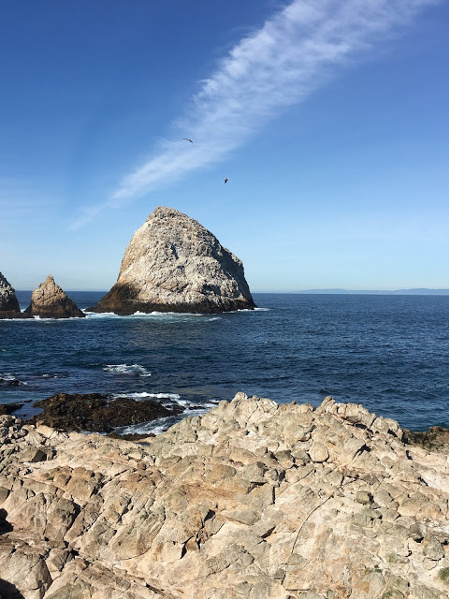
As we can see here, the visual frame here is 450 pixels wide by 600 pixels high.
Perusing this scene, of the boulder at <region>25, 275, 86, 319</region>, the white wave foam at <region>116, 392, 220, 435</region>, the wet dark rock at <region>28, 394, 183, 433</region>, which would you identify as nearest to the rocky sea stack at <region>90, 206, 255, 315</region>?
the boulder at <region>25, 275, 86, 319</region>

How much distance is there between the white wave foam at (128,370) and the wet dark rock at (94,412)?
10.5 meters

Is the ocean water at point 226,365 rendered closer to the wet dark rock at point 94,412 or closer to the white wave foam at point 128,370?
the white wave foam at point 128,370

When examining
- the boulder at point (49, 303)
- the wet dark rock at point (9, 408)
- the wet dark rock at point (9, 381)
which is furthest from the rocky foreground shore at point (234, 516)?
the boulder at point (49, 303)

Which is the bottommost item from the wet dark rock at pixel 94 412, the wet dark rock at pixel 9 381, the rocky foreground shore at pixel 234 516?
the wet dark rock at pixel 94 412

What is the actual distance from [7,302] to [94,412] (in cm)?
8037

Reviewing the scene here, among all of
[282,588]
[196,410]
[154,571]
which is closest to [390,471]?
[282,588]

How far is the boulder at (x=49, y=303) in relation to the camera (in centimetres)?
9819

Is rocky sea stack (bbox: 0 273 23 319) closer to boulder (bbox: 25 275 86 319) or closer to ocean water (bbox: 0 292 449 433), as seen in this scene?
boulder (bbox: 25 275 86 319)

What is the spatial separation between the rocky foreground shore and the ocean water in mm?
15158

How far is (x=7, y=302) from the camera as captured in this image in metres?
97.7

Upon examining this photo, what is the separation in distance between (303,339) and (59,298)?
2464 inches

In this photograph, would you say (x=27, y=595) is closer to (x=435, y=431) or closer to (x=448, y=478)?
(x=448, y=478)

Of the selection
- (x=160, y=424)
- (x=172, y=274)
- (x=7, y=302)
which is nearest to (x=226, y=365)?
(x=160, y=424)

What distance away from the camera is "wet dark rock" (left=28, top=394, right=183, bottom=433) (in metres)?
27.8
